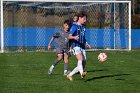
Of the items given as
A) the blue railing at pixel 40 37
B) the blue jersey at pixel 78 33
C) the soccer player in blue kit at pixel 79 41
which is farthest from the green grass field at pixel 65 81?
the blue railing at pixel 40 37

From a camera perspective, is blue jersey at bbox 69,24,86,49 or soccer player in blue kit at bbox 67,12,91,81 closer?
soccer player in blue kit at bbox 67,12,91,81

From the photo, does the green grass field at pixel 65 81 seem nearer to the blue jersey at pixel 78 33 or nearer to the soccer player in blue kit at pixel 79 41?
the soccer player in blue kit at pixel 79 41

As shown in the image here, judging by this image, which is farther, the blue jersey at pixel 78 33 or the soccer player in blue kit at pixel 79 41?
the blue jersey at pixel 78 33

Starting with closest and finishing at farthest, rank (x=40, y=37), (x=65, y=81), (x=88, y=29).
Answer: (x=65, y=81) < (x=40, y=37) < (x=88, y=29)

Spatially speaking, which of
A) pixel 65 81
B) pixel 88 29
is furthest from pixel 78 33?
pixel 88 29

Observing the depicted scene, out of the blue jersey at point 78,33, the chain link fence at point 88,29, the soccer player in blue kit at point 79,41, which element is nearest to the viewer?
the soccer player in blue kit at point 79,41

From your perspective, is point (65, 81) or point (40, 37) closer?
point (65, 81)

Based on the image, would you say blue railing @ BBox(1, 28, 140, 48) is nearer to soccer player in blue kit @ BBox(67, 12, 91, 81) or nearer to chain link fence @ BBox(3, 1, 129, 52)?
chain link fence @ BBox(3, 1, 129, 52)

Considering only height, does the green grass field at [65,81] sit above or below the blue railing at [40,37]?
below

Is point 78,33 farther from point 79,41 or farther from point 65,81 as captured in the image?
point 65,81

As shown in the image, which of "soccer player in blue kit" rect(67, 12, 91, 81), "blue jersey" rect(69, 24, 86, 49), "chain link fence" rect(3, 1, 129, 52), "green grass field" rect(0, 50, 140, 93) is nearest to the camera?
"green grass field" rect(0, 50, 140, 93)

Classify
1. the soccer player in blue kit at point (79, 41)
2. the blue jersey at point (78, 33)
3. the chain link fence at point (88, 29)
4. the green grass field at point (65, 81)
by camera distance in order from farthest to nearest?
1. the chain link fence at point (88, 29)
2. the blue jersey at point (78, 33)
3. the soccer player in blue kit at point (79, 41)
4. the green grass field at point (65, 81)

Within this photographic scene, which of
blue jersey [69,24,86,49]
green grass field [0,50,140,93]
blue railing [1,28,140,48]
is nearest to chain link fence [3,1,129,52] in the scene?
blue railing [1,28,140,48]

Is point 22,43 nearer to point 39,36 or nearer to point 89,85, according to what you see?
point 39,36
